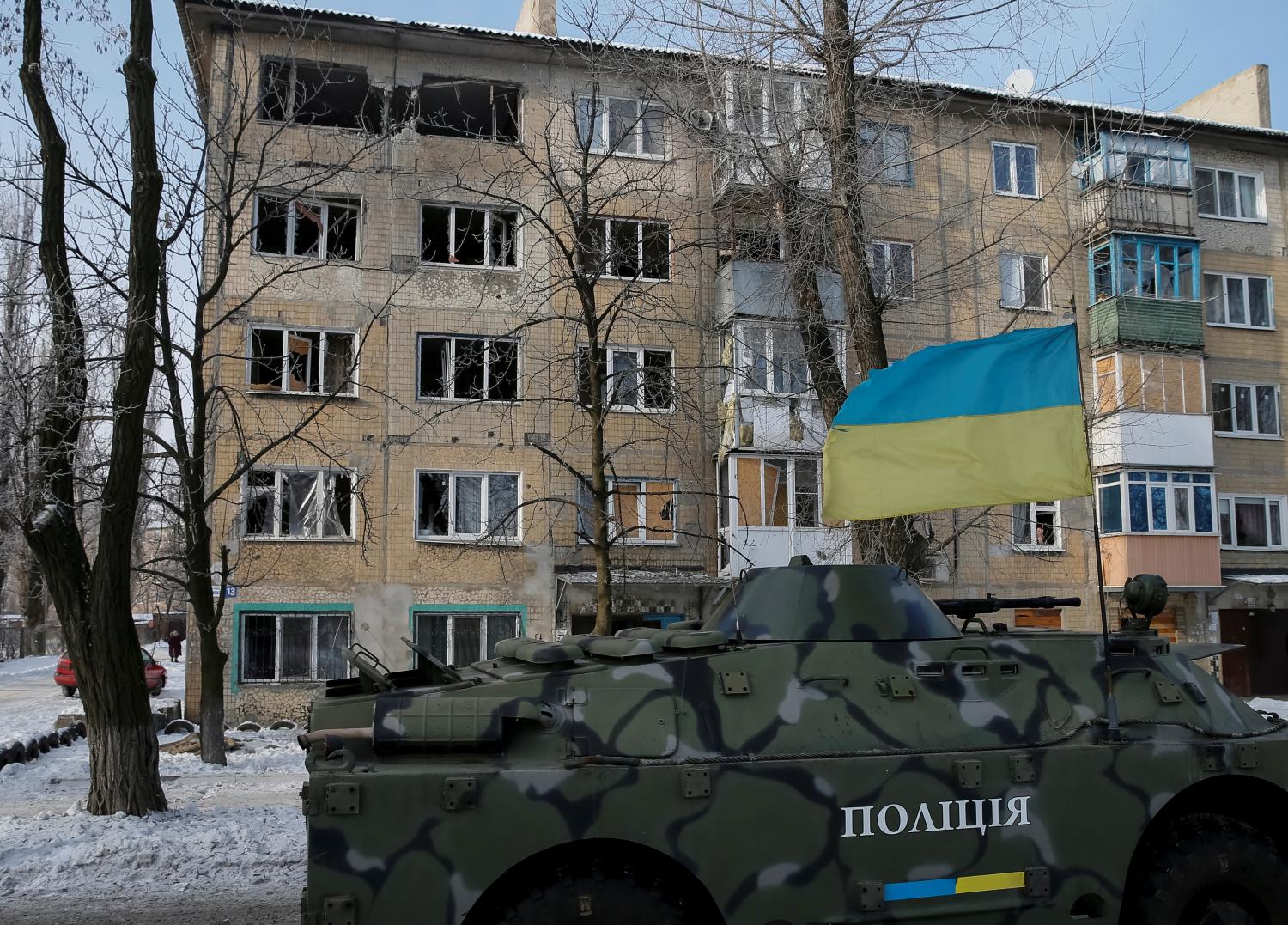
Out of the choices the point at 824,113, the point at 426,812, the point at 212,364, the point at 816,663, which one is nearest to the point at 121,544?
the point at 426,812

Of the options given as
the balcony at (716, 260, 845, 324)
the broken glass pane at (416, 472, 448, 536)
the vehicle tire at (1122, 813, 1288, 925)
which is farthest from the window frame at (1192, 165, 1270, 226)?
the vehicle tire at (1122, 813, 1288, 925)

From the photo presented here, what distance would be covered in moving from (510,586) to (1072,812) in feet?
57.5

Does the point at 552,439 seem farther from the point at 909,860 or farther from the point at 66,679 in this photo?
the point at 909,860

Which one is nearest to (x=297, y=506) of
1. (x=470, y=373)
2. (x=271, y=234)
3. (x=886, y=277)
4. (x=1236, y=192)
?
(x=470, y=373)

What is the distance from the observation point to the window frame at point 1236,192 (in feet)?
93.4

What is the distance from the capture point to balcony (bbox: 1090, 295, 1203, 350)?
2622 cm

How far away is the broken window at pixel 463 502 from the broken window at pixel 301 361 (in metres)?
2.35

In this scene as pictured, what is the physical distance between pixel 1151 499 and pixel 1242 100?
1201 cm

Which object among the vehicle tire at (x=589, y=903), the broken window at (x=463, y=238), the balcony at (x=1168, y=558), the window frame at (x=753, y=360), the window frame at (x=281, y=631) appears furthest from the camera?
the balcony at (x=1168, y=558)

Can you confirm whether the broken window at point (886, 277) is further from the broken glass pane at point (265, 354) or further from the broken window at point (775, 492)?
the broken glass pane at point (265, 354)

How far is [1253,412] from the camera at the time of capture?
28.3 m

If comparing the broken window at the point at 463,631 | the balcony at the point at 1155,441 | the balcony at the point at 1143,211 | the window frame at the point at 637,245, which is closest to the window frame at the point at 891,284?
the window frame at the point at 637,245

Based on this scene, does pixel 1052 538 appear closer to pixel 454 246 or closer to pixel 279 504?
pixel 454 246

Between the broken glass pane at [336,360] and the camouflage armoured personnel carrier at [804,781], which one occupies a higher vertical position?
the broken glass pane at [336,360]
